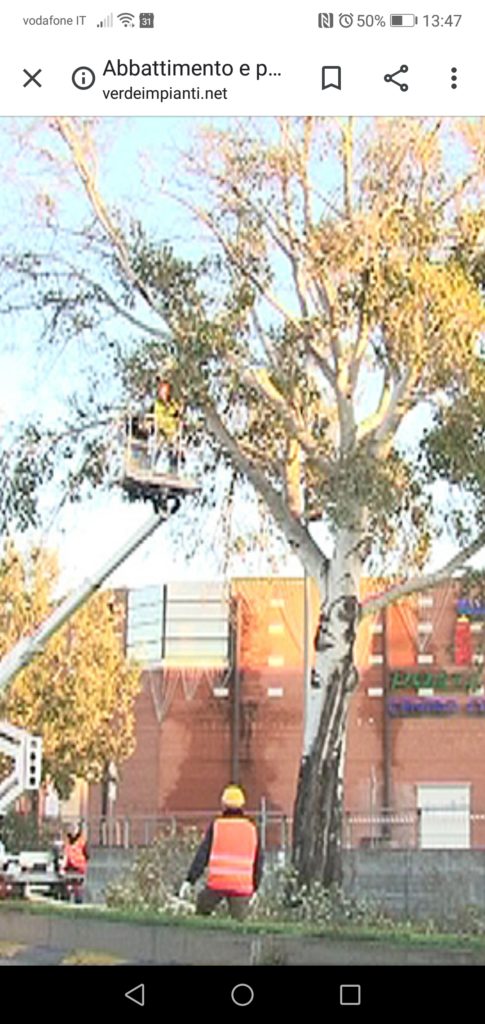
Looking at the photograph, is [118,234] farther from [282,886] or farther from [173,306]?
[282,886]

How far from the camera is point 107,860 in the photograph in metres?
17.4

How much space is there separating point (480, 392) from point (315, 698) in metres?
3.31

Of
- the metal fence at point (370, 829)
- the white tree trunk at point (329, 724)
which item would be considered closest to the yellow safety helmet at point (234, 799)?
the white tree trunk at point (329, 724)

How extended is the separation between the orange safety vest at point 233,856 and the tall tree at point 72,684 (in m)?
8.53

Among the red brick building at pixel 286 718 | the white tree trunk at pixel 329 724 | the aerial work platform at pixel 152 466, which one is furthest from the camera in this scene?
the red brick building at pixel 286 718

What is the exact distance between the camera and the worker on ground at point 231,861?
8211mm
